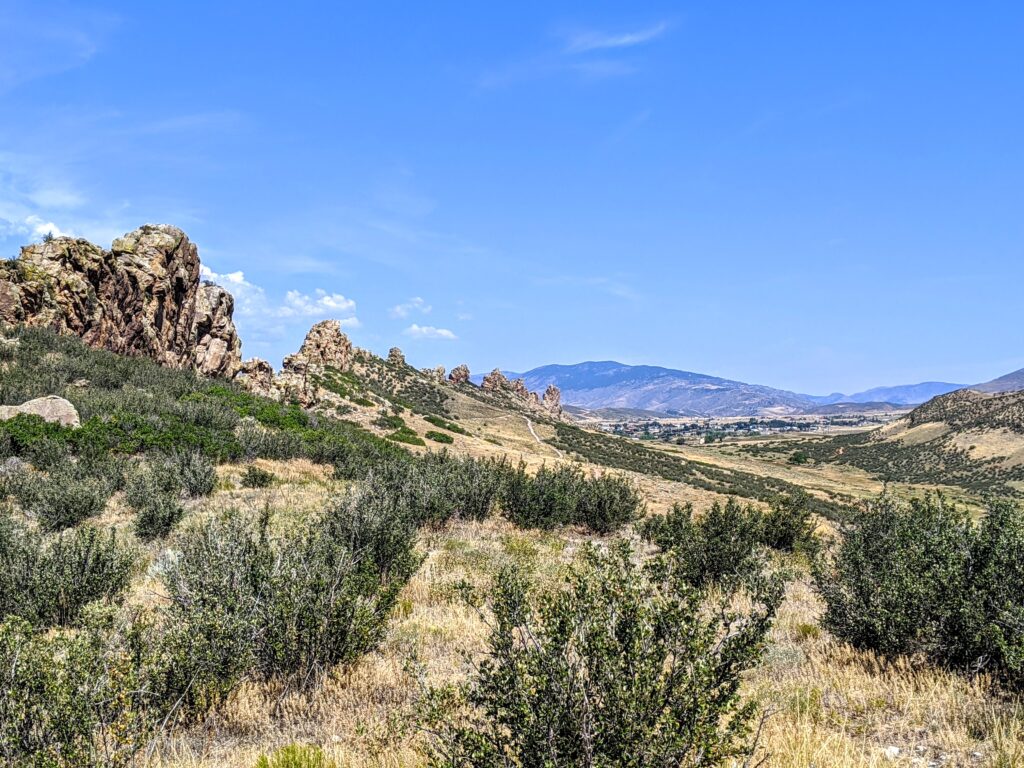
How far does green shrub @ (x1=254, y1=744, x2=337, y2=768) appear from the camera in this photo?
149 inches

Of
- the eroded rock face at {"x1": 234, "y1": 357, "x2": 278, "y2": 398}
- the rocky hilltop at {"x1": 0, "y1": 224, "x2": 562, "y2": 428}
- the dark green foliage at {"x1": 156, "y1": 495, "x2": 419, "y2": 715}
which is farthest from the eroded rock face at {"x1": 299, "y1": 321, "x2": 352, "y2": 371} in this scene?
the dark green foliage at {"x1": 156, "y1": 495, "x2": 419, "y2": 715}

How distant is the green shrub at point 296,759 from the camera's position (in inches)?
149

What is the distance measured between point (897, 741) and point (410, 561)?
6549 mm

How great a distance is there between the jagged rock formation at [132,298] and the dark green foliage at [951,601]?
116 ft

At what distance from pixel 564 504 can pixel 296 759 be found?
42.6 ft

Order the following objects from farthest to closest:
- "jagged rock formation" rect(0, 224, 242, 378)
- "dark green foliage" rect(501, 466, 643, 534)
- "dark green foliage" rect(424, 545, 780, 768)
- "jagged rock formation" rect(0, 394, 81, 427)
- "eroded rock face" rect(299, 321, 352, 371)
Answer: "eroded rock face" rect(299, 321, 352, 371) → "jagged rock formation" rect(0, 224, 242, 378) → "jagged rock formation" rect(0, 394, 81, 427) → "dark green foliage" rect(501, 466, 643, 534) → "dark green foliage" rect(424, 545, 780, 768)

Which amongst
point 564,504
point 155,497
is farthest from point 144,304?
point 564,504

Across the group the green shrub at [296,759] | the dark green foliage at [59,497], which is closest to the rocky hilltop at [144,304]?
the dark green foliage at [59,497]

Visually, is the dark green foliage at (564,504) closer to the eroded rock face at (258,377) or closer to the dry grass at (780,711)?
the dry grass at (780,711)

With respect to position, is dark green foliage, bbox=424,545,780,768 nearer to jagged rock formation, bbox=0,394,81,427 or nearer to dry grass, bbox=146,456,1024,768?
dry grass, bbox=146,456,1024,768

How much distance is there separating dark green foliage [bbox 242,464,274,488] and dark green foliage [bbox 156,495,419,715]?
10.5 meters

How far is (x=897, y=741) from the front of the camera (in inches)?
171

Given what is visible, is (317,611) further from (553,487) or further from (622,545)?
(553,487)

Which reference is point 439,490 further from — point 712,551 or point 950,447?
point 950,447
